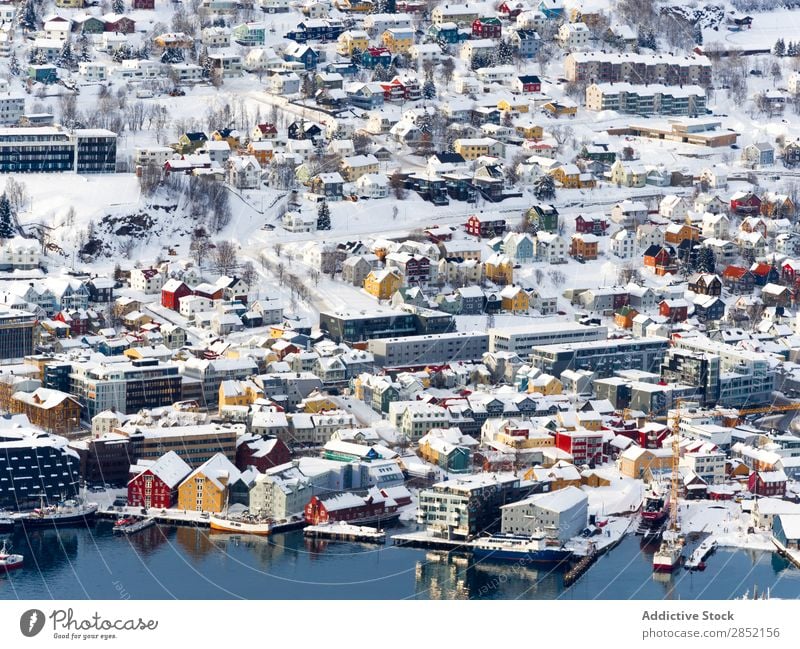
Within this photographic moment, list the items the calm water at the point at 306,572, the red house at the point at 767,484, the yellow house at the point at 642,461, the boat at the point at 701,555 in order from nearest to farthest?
the calm water at the point at 306,572, the boat at the point at 701,555, the red house at the point at 767,484, the yellow house at the point at 642,461

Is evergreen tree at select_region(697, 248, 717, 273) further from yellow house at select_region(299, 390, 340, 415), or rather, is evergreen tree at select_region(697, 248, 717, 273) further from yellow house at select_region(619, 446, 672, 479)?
yellow house at select_region(619, 446, 672, 479)

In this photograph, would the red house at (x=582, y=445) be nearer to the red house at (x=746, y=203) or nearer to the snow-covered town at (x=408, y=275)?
the snow-covered town at (x=408, y=275)

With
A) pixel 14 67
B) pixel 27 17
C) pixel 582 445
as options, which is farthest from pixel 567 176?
pixel 582 445

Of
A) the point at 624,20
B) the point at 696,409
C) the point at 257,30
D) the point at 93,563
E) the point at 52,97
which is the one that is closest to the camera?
the point at 93,563

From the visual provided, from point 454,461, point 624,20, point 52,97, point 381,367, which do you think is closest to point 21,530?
point 454,461

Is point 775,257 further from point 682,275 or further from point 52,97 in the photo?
point 52,97

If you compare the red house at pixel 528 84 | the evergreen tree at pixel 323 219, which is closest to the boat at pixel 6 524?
the evergreen tree at pixel 323 219

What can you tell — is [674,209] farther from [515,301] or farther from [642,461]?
[642,461]

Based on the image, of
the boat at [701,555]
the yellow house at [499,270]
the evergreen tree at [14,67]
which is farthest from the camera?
the evergreen tree at [14,67]
